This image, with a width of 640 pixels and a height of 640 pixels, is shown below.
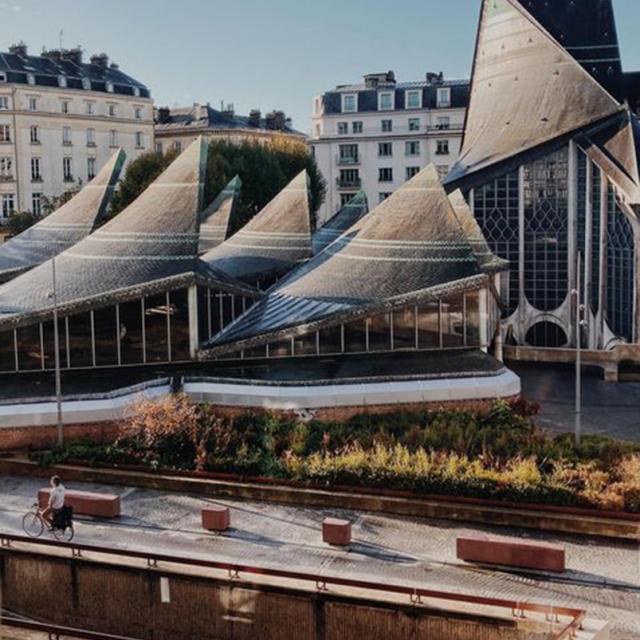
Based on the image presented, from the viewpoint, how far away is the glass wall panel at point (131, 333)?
31766 mm

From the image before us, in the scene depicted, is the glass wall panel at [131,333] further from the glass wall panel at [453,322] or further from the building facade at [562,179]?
the building facade at [562,179]

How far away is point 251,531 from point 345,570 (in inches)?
122

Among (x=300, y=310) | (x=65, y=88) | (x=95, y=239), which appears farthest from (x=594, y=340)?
(x=65, y=88)

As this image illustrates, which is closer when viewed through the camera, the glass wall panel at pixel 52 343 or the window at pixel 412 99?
the glass wall panel at pixel 52 343

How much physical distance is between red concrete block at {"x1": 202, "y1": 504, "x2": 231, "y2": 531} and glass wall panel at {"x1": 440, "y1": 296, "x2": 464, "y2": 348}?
12.4m

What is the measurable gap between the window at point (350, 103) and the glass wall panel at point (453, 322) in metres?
51.7

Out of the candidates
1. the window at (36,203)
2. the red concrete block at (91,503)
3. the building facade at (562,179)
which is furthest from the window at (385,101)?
the red concrete block at (91,503)

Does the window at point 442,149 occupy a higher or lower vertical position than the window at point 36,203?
higher

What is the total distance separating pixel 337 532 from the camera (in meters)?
20.7

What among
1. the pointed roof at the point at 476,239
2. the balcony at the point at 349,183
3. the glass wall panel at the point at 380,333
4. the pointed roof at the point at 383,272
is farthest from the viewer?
the balcony at the point at 349,183

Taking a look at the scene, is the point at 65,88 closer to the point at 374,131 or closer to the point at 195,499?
the point at 374,131

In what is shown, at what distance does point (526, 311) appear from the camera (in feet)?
157

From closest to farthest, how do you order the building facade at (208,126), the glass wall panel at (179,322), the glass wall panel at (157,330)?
the glass wall panel at (157,330) < the glass wall panel at (179,322) < the building facade at (208,126)

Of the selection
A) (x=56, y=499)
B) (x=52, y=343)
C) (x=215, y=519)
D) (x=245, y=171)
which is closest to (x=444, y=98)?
(x=245, y=171)
